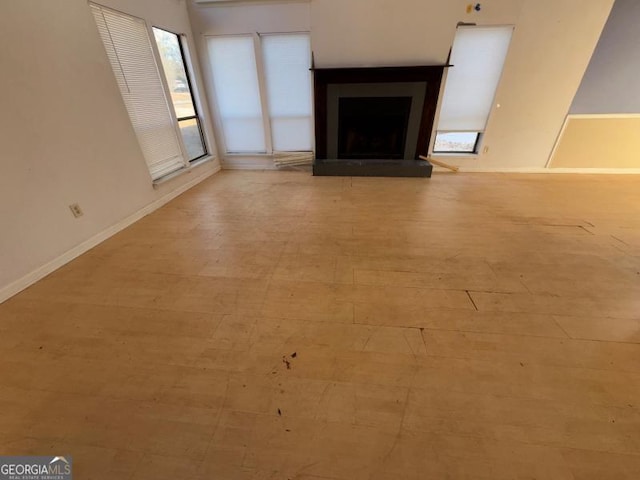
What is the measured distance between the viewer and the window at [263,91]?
12.5 feet

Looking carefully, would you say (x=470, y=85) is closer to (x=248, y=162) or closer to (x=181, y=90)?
(x=248, y=162)

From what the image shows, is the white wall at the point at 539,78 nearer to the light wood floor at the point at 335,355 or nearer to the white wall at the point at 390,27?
the white wall at the point at 390,27

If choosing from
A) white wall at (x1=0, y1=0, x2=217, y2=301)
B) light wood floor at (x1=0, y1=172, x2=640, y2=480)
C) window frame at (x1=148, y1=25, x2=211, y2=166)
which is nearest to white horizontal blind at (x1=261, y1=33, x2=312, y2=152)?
window frame at (x1=148, y1=25, x2=211, y2=166)

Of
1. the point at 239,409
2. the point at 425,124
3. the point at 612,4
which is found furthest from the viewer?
the point at 425,124

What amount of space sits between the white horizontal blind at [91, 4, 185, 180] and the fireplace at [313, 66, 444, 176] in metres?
2.07

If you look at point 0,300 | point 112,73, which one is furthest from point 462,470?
point 112,73

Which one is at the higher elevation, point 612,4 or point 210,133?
point 612,4

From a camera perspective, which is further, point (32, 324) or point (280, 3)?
point (280, 3)

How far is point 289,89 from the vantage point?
4.04 m

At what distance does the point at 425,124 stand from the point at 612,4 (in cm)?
240

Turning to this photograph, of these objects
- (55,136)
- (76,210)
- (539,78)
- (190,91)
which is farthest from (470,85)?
(76,210)

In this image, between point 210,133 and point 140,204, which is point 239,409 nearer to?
point 140,204

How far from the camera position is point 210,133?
4.31 metres

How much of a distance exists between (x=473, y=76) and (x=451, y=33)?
652 mm
